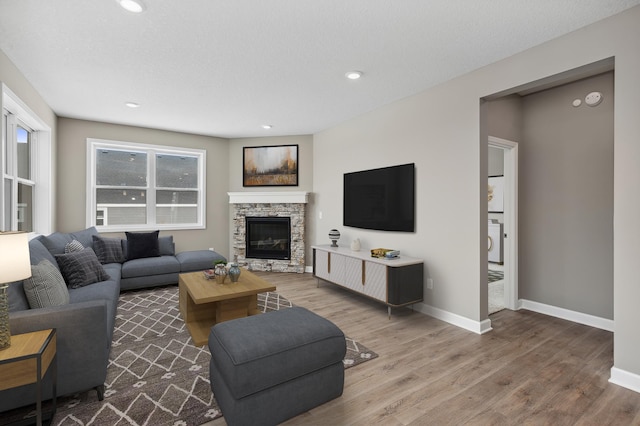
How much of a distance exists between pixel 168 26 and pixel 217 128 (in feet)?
10.1

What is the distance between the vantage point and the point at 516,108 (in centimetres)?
377

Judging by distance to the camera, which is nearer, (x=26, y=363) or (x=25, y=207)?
(x=26, y=363)

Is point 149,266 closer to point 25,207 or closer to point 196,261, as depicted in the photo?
point 196,261

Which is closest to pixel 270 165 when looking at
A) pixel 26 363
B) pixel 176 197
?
pixel 176 197

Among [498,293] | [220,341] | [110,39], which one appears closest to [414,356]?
Result: [220,341]

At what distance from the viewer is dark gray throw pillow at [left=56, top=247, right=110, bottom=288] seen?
302 centimetres

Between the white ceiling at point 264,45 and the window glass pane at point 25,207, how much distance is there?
1.20 metres

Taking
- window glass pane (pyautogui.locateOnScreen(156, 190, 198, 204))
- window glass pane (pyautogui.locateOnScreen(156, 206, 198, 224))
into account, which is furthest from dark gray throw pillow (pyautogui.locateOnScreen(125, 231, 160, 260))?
window glass pane (pyautogui.locateOnScreen(156, 190, 198, 204))

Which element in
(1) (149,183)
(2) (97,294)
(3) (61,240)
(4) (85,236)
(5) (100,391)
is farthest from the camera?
(1) (149,183)

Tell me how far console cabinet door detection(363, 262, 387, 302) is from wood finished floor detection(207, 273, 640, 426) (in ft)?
0.85

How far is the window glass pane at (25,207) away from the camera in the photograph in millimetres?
3688

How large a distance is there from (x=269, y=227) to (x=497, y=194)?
186 inches

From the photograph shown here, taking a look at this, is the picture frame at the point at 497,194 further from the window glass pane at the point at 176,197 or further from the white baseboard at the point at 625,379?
the window glass pane at the point at 176,197

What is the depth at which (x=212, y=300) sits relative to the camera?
105 inches
